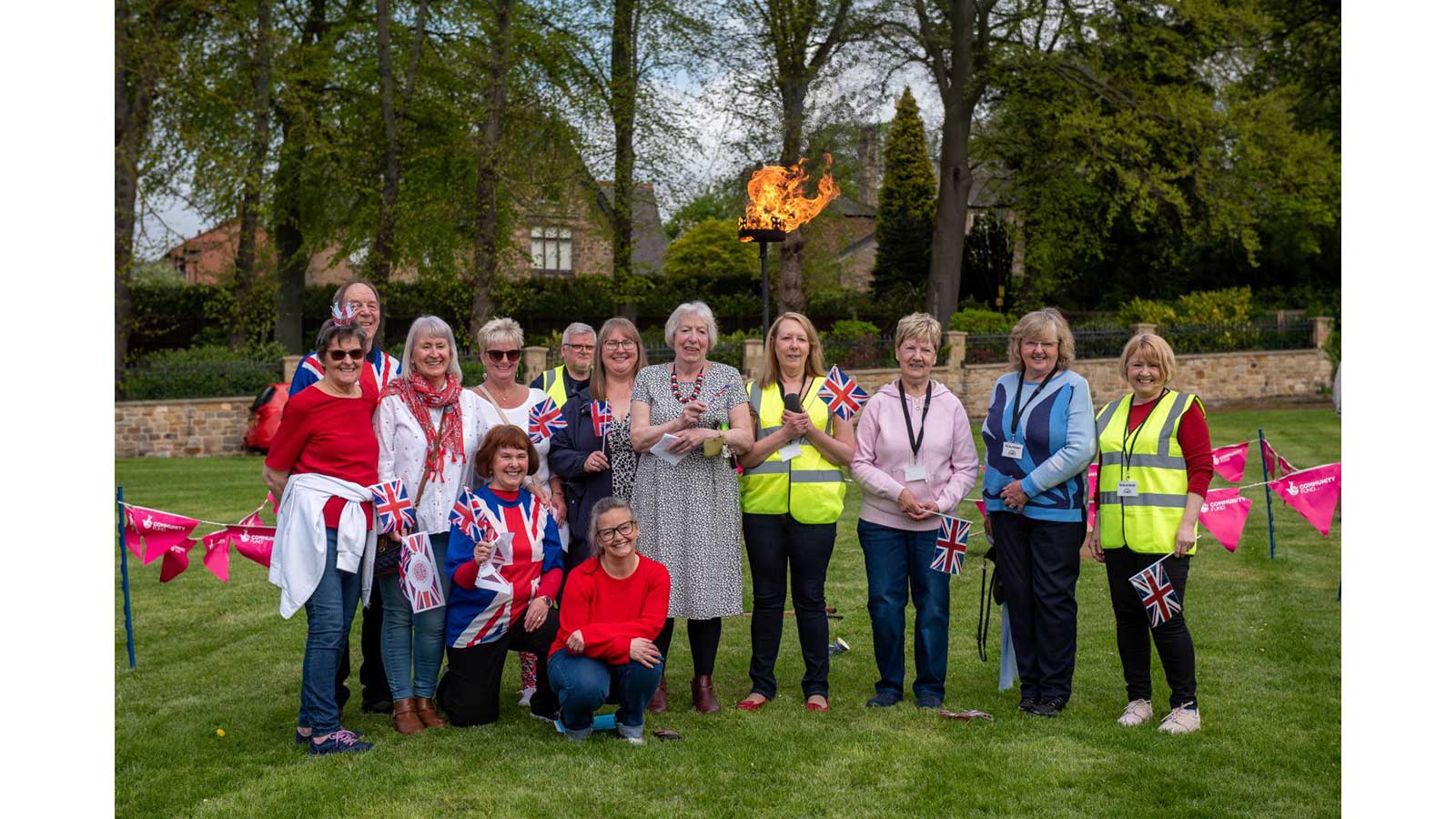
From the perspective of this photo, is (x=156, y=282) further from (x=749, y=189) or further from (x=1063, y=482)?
(x=1063, y=482)

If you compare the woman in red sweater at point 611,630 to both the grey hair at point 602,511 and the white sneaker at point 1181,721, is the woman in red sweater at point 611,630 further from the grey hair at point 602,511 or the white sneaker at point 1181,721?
the white sneaker at point 1181,721

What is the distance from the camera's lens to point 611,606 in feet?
18.2

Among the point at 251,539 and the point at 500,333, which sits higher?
the point at 500,333

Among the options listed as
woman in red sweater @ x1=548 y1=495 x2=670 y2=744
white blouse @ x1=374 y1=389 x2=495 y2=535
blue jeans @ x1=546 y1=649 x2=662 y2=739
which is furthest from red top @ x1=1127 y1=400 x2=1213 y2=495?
white blouse @ x1=374 y1=389 x2=495 y2=535

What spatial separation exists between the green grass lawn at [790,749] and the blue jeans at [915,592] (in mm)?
253

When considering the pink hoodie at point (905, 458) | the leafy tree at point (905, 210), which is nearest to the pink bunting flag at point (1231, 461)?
the pink hoodie at point (905, 458)

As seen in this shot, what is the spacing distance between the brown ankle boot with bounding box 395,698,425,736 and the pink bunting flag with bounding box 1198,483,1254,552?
4902mm

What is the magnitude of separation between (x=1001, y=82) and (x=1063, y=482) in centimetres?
2509

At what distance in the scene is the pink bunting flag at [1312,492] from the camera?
8.28 meters

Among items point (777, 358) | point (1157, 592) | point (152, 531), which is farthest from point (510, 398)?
point (1157, 592)

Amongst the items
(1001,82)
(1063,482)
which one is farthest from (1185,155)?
(1063,482)

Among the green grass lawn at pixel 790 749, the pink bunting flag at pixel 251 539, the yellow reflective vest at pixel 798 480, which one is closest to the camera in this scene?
the green grass lawn at pixel 790 749

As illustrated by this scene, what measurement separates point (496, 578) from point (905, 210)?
36.2 metres

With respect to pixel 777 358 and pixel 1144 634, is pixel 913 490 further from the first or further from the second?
pixel 1144 634
